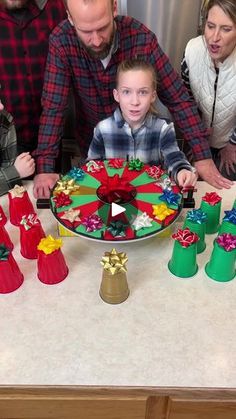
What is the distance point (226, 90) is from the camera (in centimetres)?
147

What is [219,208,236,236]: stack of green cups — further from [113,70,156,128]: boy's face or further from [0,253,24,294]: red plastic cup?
[0,253,24,294]: red plastic cup

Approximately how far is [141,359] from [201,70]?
3.71 ft

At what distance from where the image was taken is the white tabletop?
2.54 ft

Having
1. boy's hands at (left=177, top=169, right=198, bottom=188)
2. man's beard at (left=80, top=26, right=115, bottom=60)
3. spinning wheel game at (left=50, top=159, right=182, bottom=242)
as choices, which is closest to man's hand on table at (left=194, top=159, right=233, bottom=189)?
boy's hands at (left=177, top=169, right=198, bottom=188)

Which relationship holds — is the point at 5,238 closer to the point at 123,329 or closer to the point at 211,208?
the point at 123,329

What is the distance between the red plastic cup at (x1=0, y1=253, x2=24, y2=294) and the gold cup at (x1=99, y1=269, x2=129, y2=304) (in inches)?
8.1

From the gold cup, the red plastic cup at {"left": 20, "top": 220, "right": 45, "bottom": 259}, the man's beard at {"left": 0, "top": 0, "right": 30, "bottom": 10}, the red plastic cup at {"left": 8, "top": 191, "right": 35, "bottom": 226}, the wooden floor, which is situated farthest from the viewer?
the man's beard at {"left": 0, "top": 0, "right": 30, "bottom": 10}

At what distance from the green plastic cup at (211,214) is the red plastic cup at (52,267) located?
1.35ft

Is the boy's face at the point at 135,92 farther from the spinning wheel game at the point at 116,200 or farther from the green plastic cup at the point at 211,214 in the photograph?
the green plastic cup at the point at 211,214

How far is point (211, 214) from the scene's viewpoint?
107cm

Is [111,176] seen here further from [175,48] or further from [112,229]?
[175,48]

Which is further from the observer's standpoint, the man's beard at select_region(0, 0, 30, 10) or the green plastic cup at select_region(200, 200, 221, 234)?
the man's beard at select_region(0, 0, 30, 10)
